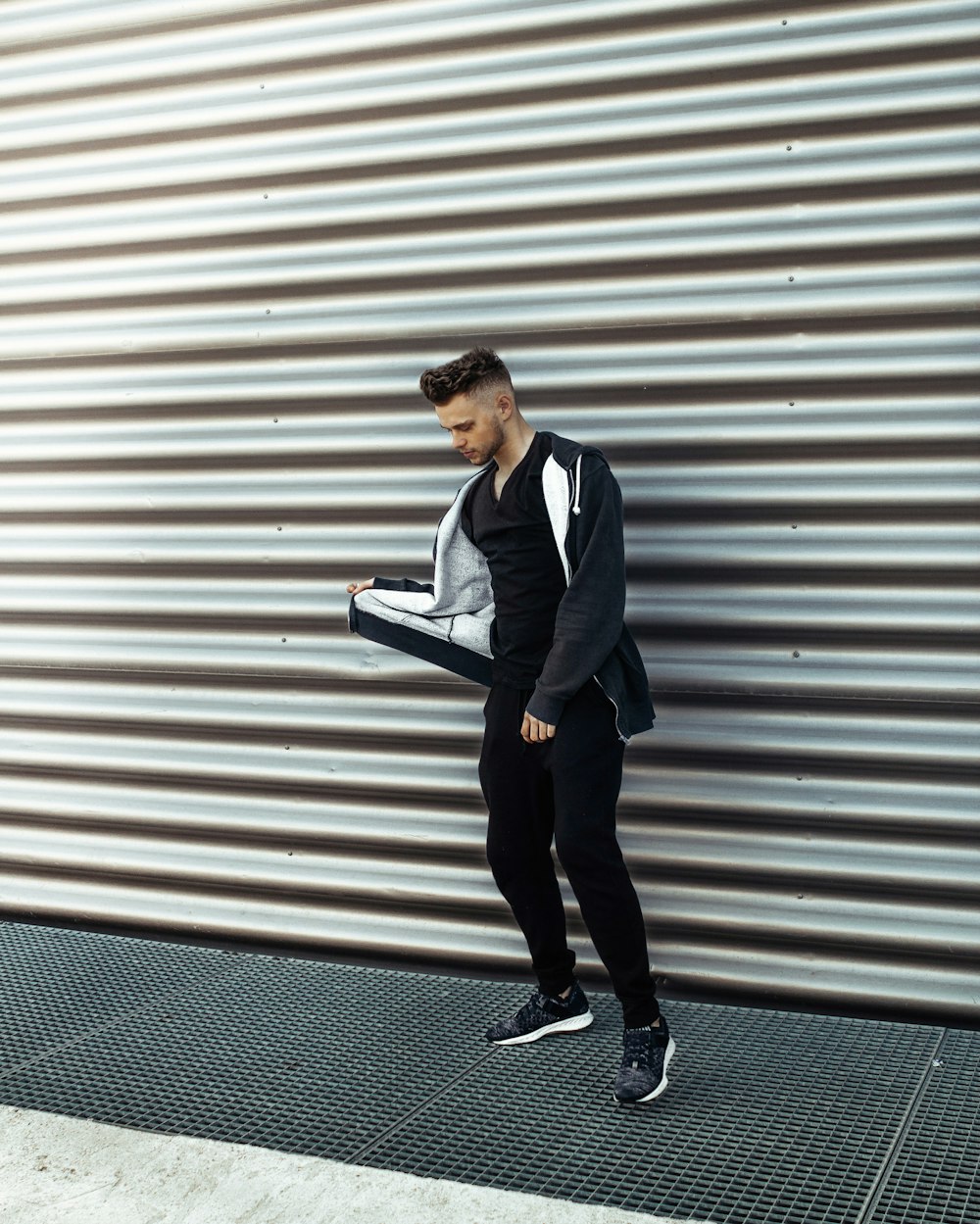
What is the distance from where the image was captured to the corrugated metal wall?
4.02 metres

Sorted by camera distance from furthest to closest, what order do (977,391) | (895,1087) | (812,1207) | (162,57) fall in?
1. (162,57)
2. (977,391)
3. (895,1087)
4. (812,1207)

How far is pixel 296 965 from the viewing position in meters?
4.86

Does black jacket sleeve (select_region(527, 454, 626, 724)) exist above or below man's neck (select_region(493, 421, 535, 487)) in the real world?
below

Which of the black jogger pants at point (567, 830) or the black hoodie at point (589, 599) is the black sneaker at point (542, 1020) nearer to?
the black jogger pants at point (567, 830)

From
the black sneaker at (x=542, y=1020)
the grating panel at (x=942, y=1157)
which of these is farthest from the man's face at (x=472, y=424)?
the grating panel at (x=942, y=1157)

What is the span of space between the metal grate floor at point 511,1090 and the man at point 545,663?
7.8 inches

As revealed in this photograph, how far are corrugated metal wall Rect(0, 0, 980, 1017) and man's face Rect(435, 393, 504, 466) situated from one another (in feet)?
2.03

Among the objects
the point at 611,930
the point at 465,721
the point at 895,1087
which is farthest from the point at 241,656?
the point at 895,1087

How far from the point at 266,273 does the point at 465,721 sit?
1.80m

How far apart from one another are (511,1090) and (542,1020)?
14.8 inches

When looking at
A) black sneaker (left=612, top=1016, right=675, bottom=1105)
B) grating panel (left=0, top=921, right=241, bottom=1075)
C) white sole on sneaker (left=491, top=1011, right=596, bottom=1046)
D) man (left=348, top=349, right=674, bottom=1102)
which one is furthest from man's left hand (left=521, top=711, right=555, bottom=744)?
grating panel (left=0, top=921, right=241, bottom=1075)

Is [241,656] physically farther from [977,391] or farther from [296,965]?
[977,391]

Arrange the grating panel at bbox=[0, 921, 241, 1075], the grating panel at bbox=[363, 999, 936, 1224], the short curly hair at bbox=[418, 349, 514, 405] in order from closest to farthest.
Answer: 1. the grating panel at bbox=[363, 999, 936, 1224]
2. the short curly hair at bbox=[418, 349, 514, 405]
3. the grating panel at bbox=[0, 921, 241, 1075]

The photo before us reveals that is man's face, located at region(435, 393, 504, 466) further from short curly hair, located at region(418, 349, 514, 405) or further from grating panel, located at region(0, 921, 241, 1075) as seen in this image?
grating panel, located at region(0, 921, 241, 1075)
